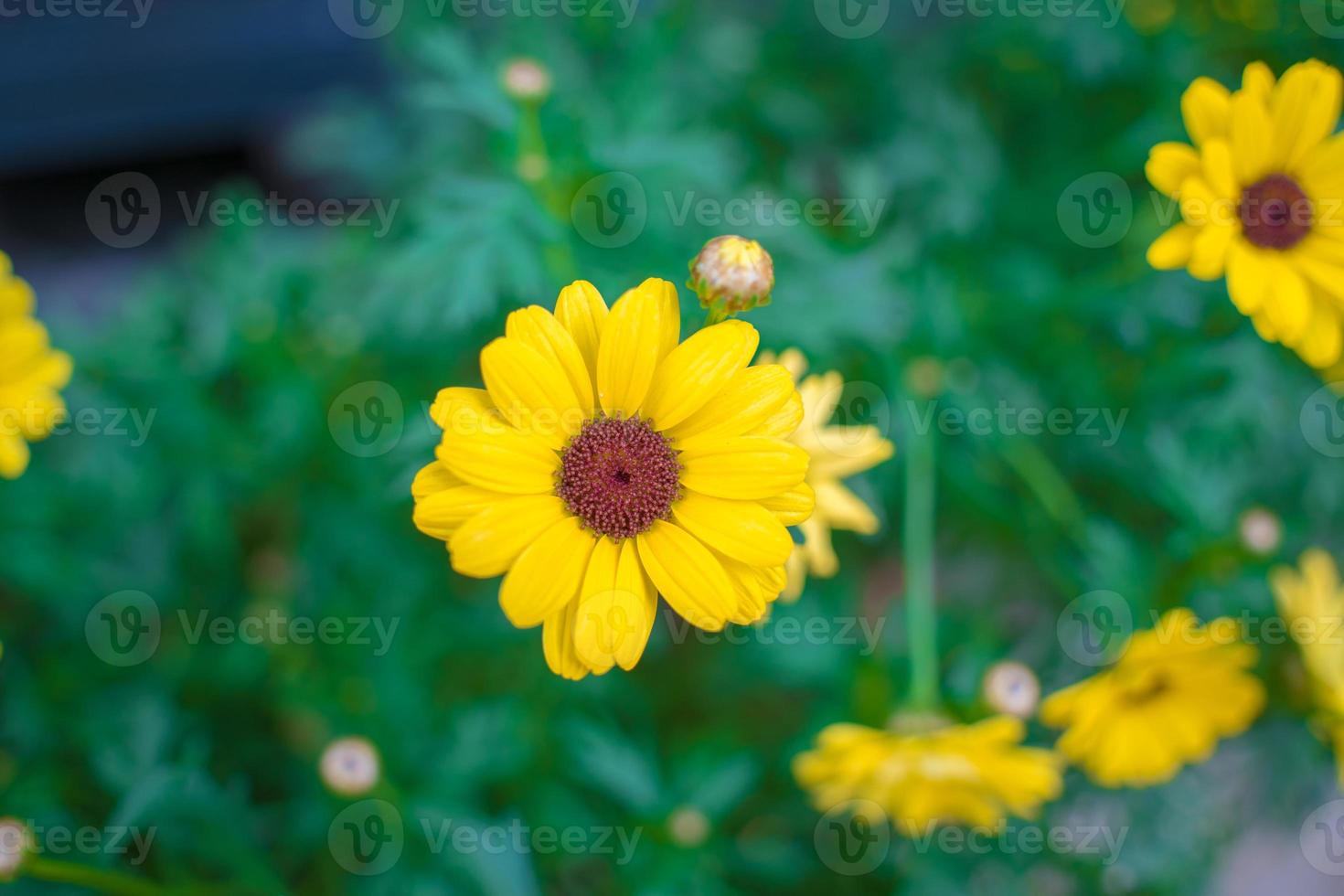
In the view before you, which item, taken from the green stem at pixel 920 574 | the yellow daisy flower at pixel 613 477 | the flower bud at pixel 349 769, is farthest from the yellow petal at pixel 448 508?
the green stem at pixel 920 574

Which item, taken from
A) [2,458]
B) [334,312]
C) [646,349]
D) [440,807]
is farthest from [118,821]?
[334,312]

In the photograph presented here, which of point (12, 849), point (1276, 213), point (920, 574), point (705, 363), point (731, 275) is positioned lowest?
point (12, 849)

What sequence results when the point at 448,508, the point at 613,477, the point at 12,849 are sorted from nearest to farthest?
the point at 448,508 < the point at 613,477 < the point at 12,849

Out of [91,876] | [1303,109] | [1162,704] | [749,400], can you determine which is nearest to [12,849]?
[91,876]

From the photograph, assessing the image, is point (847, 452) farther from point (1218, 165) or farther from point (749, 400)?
point (1218, 165)

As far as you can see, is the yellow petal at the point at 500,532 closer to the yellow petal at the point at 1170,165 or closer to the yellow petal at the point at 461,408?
the yellow petal at the point at 461,408

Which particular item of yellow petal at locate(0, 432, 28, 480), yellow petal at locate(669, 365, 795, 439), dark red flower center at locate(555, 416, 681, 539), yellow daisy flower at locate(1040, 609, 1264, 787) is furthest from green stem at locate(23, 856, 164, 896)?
yellow daisy flower at locate(1040, 609, 1264, 787)

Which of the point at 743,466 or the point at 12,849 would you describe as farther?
the point at 12,849
